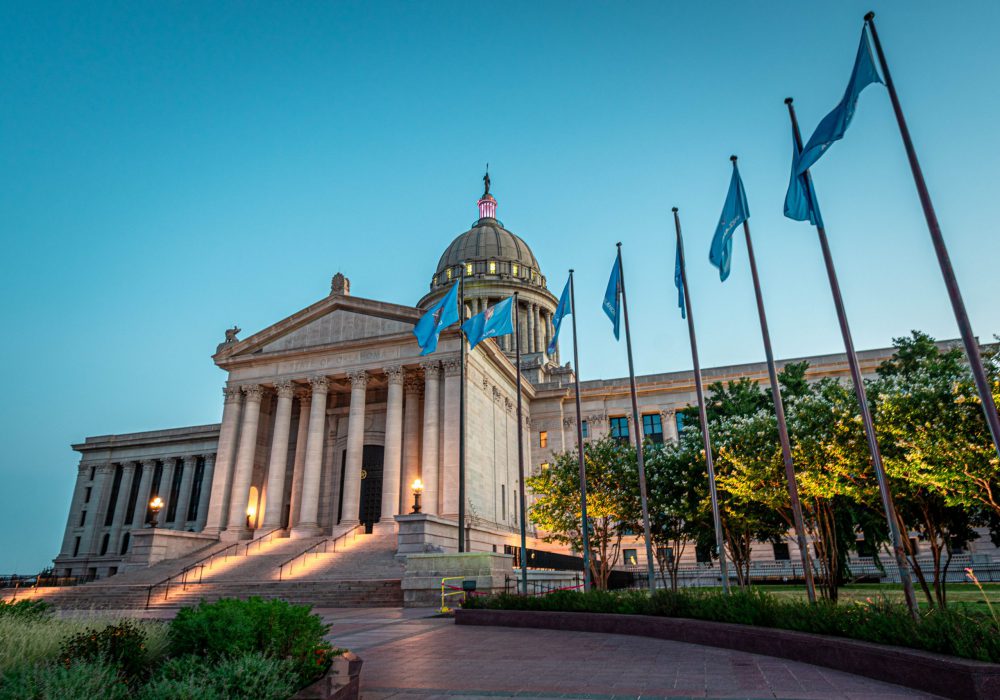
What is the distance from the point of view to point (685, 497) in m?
31.9

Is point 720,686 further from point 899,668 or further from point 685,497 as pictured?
point 685,497

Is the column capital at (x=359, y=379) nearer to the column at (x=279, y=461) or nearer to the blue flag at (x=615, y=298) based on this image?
the column at (x=279, y=461)

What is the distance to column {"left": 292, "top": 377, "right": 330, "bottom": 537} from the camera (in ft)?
130

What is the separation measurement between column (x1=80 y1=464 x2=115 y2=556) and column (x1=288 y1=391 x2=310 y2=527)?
1214 inches

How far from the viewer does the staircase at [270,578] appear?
1112 inches

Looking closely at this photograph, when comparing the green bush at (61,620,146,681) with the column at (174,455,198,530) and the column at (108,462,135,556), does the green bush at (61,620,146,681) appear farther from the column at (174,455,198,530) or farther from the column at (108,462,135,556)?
the column at (108,462,135,556)

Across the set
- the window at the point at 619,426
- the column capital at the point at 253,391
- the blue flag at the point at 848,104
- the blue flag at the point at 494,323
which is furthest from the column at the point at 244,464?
the blue flag at the point at 848,104

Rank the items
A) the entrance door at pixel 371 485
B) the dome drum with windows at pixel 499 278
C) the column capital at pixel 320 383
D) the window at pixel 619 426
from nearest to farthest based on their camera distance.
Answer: the column capital at pixel 320 383 → the entrance door at pixel 371 485 → the window at pixel 619 426 → the dome drum with windows at pixel 499 278

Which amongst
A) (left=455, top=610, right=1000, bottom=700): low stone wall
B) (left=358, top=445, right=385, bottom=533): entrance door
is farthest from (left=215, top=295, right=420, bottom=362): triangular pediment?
(left=455, top=610, right=1000, bottom=700): low stone wall

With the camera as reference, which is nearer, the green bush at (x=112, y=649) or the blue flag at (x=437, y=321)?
the green bush at (x=112, y=649)

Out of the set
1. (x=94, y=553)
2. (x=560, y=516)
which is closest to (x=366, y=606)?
(x=560, y=516)

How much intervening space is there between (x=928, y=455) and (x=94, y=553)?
2747 inches

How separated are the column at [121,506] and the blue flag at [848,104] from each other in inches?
2712

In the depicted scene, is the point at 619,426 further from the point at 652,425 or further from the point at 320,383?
the point at 320,383
